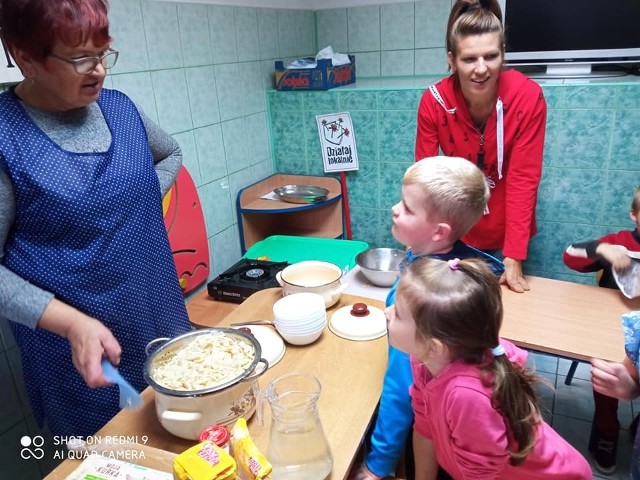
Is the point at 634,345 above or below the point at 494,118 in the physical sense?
below

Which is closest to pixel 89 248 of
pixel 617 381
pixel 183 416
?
pixel 183 416

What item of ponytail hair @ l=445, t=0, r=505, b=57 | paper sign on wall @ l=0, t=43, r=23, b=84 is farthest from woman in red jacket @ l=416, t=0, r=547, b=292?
paper sign on wall @ l=0, t=43, r=23, b=84

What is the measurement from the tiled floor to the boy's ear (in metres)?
1.17

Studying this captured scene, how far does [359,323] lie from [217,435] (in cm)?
60

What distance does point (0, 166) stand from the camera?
104 cm

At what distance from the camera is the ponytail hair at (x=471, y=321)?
2.99ft

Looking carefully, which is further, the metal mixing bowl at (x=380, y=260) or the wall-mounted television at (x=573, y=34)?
the wall-mounted television at (x=573, y=34)

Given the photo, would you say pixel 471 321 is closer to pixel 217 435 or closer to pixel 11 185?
pixel 217 435

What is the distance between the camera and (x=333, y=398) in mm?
1145

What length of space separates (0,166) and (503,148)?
1572 mm

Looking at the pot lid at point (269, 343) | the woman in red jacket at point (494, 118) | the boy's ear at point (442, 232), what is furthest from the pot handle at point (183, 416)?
the woman in red jacket at point (494, 118)

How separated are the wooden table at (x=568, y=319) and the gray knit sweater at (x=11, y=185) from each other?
46.0 inches

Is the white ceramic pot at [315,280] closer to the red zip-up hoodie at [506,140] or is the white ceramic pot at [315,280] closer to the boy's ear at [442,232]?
the boy's ear at [442,232]

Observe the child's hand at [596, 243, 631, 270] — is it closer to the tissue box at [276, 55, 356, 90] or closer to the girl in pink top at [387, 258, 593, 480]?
the girl in pink top at [387, 258, 593, 480]
